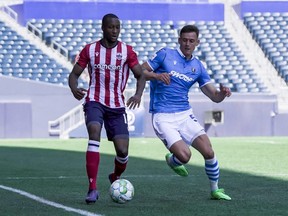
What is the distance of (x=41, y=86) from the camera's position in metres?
29.2

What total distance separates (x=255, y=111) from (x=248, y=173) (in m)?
17.8

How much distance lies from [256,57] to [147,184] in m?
25.1

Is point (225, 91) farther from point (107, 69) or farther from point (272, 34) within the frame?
point (272, 34)

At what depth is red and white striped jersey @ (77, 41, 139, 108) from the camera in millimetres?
9164

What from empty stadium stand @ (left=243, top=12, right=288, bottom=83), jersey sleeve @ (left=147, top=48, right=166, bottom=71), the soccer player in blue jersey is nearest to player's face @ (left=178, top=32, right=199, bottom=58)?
the soccer player in blue jersey

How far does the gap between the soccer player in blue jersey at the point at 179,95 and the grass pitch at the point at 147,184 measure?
56cm

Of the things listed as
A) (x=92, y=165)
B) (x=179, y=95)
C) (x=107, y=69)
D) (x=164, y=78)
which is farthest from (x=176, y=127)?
(x=92, y=165)

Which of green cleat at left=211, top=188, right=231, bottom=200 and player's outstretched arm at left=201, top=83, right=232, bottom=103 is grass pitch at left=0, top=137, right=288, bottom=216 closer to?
green cleat at left=211, top=188, right=231, bottom=200

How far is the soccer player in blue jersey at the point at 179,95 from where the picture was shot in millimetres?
9555

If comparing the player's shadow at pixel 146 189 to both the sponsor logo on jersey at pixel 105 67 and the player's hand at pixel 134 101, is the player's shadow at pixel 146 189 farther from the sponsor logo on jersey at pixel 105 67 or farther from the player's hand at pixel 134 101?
the sponsor logo on jersey at pixel 105 67

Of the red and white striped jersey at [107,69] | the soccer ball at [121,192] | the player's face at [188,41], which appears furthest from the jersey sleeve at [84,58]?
the soccer ball at [121,192]

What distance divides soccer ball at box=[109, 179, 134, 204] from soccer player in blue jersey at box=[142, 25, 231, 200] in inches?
38.6

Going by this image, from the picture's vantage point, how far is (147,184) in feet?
37.1

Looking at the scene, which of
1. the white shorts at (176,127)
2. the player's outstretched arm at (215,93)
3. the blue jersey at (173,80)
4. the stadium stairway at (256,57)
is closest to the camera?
the player's outstretched arm at (215,93)
